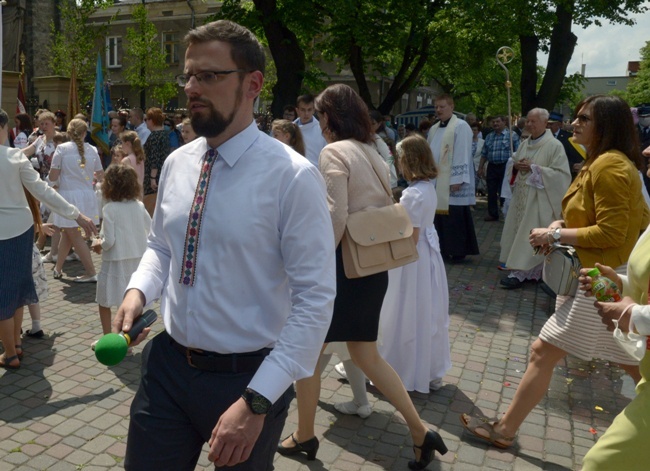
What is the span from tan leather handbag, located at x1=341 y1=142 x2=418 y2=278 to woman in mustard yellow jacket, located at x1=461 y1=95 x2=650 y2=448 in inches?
34.0

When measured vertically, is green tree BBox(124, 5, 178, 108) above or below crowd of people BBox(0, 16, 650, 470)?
above

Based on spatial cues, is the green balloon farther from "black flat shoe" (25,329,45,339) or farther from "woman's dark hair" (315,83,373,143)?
"black flat shoe" (25,329,45,339)

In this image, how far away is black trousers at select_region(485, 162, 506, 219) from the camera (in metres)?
14.2

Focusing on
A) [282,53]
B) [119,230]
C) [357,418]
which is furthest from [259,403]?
[282,53]

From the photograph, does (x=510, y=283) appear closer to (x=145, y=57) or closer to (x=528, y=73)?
(x=528, y=73)

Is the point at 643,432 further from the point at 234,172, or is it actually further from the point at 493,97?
the point at 493,97

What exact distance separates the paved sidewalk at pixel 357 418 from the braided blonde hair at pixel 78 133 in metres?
2.30

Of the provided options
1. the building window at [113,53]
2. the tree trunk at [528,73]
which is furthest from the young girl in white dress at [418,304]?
the building window at [113,53]

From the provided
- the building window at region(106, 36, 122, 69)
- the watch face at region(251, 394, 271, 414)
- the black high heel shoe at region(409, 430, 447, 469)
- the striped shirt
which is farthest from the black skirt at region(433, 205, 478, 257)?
the building window at region(106, 36, 122, 69)

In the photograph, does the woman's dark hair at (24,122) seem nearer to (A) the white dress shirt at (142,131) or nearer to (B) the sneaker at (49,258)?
(A) the white dress shirt at (142,131)

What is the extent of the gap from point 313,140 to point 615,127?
16.2ft

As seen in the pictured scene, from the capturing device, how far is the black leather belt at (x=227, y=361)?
2.21 metres

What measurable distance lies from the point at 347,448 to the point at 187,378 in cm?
211

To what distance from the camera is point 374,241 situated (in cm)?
360
